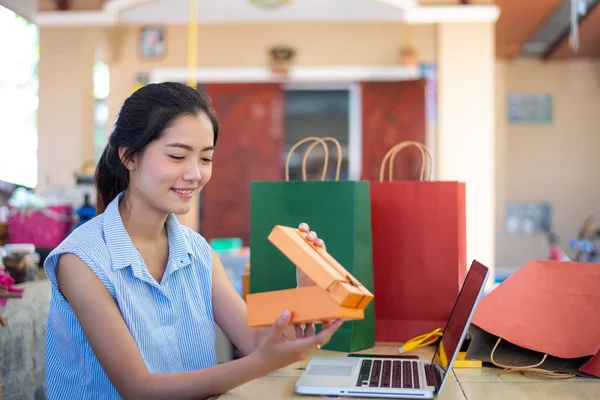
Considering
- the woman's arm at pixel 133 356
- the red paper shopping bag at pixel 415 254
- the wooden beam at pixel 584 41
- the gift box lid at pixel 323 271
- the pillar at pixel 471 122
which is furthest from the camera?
the wooden beam at pixel 584 41

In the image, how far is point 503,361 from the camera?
134cm

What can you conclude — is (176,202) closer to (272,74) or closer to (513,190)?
(272,74)

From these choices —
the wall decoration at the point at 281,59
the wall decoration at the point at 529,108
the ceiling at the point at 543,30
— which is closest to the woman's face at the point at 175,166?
the wall decoration at the point at 281,59

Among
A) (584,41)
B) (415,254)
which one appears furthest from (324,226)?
(584,41)

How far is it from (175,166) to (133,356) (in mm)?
372

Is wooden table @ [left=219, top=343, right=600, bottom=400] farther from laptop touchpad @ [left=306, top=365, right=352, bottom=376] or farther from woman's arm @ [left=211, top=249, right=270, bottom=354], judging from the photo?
woman's arm @ [left=211, top=249, right=270, bottom=354]

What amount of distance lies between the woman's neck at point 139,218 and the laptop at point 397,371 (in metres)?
0.44

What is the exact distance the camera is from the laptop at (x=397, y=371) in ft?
3.63

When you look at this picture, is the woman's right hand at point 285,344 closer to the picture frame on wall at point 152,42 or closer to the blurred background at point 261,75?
the blurred background at point 261,75

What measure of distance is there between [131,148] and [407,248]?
70 centimetres

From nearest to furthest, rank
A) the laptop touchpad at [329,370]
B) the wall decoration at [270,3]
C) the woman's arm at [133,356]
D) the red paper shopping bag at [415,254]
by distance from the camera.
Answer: the woman's arm at [133,356], the laptop touchpad at [329,370], the red paper shopping bag at [415,254], the wall decoration at [270,3]

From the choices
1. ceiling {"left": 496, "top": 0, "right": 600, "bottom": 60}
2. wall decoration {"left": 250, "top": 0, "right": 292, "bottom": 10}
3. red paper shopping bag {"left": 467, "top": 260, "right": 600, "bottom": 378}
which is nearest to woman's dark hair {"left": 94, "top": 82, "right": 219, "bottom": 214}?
red paper shopping bag {"left": 467, "top": 260, "right": 600, "bottom": 378}

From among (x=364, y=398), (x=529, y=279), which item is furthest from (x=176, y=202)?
(x=529, y=279)

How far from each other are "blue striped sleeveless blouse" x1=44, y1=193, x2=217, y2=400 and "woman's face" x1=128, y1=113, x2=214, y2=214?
11 cm
